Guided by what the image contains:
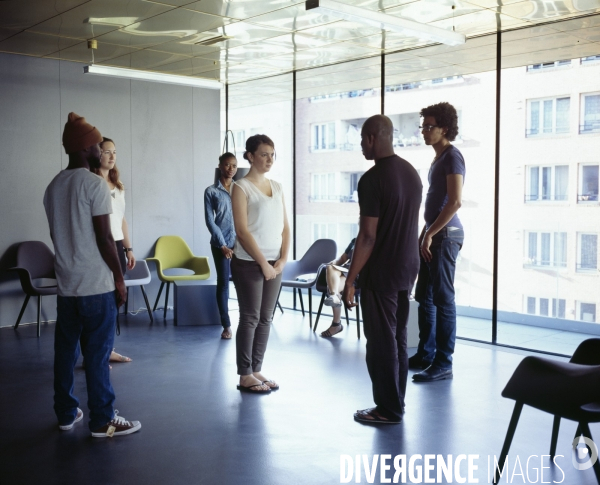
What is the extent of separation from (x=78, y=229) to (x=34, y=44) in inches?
155

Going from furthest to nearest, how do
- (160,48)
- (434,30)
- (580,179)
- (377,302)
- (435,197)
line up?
(580,179)
(160,48)
(434,30)
(435,197)
(377,302)

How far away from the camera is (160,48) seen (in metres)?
6.75

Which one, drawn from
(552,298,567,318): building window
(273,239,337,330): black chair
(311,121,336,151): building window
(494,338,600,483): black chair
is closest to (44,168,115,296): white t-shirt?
(494,338,600,483): black chair

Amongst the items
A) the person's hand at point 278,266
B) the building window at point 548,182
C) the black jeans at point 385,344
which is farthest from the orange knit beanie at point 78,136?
the building window at point 548,182

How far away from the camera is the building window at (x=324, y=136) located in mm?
10320

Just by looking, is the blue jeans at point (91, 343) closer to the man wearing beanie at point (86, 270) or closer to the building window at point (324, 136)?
the man wearing beanie at point (86, 270)

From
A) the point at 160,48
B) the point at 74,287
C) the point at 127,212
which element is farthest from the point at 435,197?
the point at 127,212

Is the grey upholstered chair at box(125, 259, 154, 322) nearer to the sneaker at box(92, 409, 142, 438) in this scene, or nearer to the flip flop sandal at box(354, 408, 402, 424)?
the sneaker at box(92, 409, 142, 438)

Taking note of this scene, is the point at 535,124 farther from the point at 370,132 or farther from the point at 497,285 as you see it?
the point at 370,132

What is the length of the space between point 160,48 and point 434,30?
303 cm

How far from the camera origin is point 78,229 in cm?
336

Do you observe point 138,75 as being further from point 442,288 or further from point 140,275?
point 442,288

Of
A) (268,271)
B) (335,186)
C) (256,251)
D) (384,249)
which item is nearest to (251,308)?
(268,271)

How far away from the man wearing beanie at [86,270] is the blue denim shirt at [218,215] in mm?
2871
